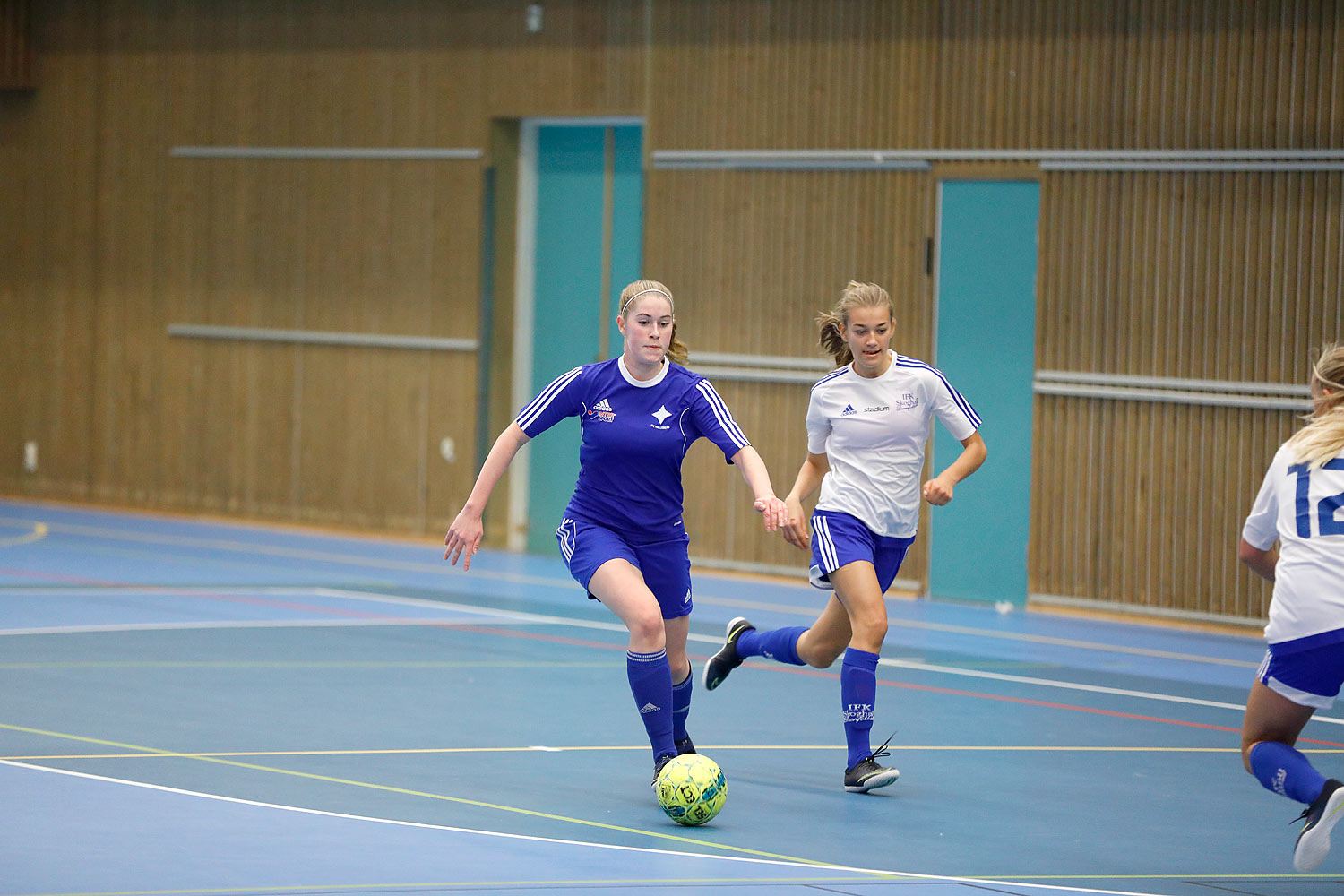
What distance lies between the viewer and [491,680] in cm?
960

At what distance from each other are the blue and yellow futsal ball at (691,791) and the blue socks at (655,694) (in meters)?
0.25

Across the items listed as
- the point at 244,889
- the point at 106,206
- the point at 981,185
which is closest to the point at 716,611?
the point at 981,185

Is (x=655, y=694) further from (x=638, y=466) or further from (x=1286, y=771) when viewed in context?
(x=1286, y=771)

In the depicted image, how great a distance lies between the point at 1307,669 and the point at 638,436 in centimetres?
254

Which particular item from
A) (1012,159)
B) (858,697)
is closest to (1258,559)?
(858,697)

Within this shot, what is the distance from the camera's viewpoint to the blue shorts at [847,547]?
24.1 ft

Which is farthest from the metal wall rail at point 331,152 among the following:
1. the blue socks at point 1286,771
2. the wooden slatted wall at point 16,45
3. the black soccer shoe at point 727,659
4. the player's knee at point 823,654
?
the blue socks at point 1286,771

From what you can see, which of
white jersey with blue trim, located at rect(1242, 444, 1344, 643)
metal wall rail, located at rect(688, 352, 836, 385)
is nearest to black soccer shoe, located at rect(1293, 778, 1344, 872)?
white jersey with blue trim, located at rect(1242, 444, 1344, 643)

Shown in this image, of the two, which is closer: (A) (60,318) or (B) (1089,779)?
(B) (1089,779)

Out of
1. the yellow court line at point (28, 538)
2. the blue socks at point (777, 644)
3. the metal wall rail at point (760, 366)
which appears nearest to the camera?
the blue socks at point (777, 644)

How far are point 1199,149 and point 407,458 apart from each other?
766cm

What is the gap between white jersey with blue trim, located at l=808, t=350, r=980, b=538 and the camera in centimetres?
746

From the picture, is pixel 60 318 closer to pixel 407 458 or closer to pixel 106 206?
pixel 106 206

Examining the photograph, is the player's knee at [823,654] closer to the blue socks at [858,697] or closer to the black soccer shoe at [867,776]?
the blue socks at [858,697]
